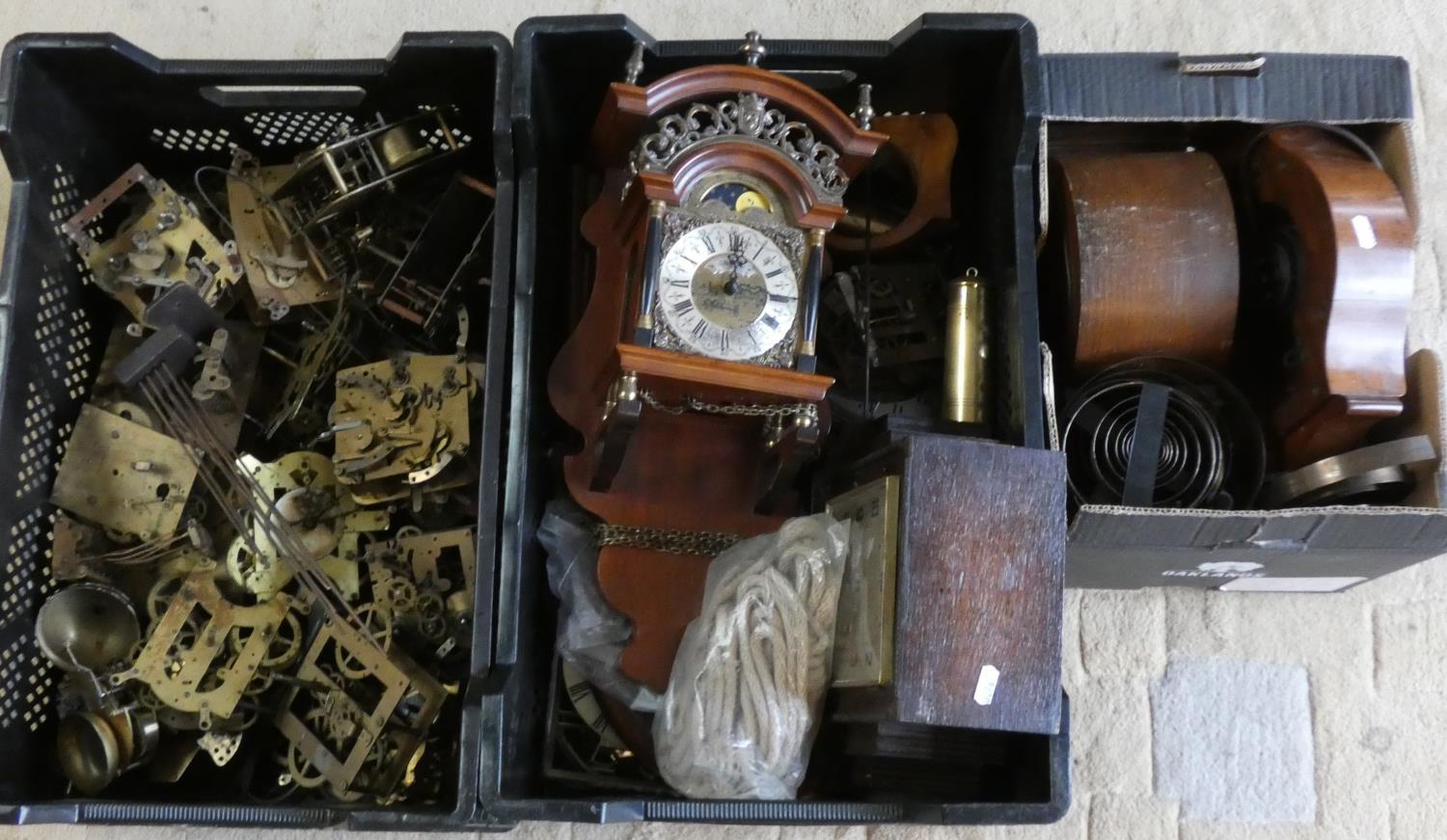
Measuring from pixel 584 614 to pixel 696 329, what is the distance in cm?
38

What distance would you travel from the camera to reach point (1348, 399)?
1.32m

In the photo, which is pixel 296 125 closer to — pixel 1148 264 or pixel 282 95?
pixel 282 95

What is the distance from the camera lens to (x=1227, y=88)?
4.59 ft

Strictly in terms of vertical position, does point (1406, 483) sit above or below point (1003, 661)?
above

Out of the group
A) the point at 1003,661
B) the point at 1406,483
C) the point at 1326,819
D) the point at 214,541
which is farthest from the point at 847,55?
the point at 1326,819

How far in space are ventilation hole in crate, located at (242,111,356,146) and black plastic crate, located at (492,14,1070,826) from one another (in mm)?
288

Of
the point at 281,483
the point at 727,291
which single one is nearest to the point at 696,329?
the point at 727,291

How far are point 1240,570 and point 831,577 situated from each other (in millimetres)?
595

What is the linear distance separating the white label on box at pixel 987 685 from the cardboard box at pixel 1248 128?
0.79 ft

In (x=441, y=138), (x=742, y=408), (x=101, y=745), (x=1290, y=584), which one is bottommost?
(x=101, y=745)

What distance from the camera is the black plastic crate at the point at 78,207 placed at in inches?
50.1

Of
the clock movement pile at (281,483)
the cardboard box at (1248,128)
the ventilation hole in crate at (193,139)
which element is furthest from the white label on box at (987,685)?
the ventilation hole in crate at (193,139)

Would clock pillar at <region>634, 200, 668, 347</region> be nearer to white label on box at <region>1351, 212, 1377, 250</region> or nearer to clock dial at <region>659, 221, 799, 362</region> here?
clock dial at <region>659, 221, 799, 362</region>

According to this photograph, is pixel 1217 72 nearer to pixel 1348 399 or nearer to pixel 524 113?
pixel 1348 399
